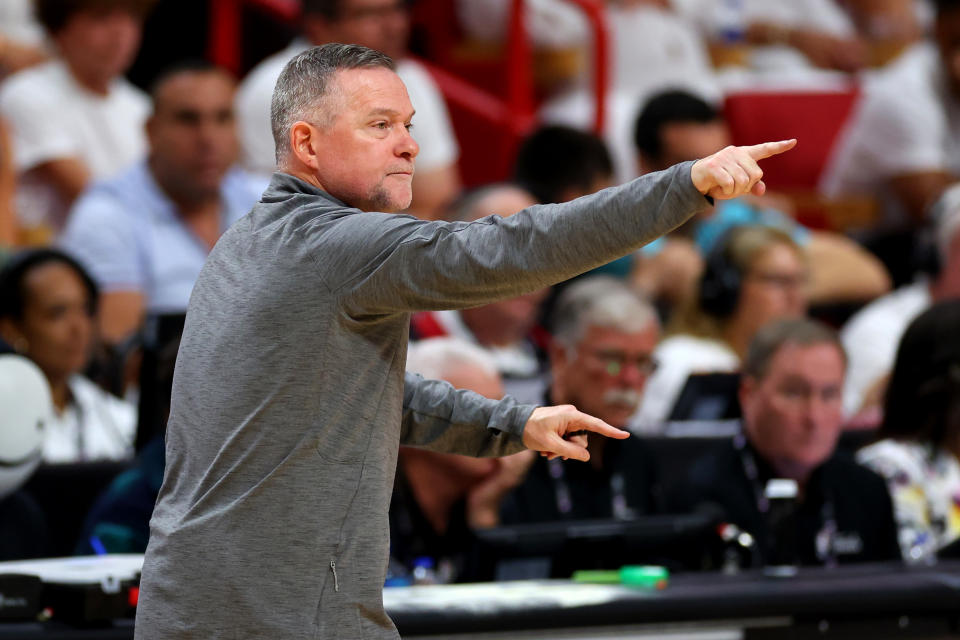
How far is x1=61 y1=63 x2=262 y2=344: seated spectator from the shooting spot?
471 centimetres

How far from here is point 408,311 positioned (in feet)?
6.23

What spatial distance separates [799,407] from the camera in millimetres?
3904

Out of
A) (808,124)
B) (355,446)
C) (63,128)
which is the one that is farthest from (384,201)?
(808,124)

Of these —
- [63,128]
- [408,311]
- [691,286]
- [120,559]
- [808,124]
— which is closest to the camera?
[408,311]

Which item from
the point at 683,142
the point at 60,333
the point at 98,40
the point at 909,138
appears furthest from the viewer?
the point at 909,138

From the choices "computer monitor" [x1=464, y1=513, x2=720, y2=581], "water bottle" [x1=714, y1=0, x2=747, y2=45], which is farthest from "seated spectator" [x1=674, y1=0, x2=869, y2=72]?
"computer monitor" [x1=464, y1=513, x2=720, y2=581]

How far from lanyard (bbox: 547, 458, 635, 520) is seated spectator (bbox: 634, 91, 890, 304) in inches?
80.7

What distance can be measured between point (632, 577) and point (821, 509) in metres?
0.90

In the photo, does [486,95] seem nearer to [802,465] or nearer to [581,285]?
[581,285]

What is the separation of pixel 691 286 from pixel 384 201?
3590 mm

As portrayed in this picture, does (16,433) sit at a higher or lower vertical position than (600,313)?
lower

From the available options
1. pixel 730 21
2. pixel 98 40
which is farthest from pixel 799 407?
pixel 730 21

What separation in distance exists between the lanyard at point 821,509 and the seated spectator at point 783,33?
3.92m

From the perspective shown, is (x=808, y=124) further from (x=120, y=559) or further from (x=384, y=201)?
(x=384, y=201)
